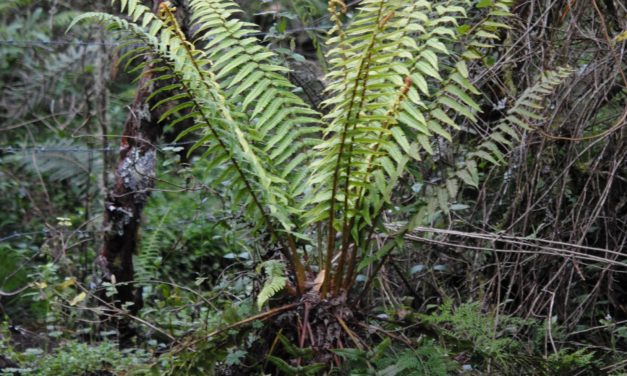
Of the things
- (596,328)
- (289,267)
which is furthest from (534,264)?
(289,267)

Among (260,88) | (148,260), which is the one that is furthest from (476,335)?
(148,260)

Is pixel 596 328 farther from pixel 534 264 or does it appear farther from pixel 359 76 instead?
pixel 359 76

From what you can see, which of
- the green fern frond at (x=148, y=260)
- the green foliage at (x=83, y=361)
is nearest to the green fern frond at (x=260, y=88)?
the green foliage at (x=83, y=361)

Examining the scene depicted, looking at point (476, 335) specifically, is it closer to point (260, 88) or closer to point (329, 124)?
point (329, 124)

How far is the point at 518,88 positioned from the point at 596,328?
1296mm

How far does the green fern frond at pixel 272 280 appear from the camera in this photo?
3145 mm

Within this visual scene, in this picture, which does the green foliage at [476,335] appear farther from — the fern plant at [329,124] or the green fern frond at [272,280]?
the green fern frond at [272,280]

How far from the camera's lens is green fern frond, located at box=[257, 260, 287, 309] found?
314 centimetres

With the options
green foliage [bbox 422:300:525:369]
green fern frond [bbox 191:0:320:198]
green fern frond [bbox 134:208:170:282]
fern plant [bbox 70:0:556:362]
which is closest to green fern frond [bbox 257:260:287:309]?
Answer: fern plant [bbox 70:0:556:362]

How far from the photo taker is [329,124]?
346cm

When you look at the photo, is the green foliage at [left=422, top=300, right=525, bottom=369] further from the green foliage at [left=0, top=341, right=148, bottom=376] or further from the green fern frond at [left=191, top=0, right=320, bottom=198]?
the green foliage at [left=0, top=341, right=148, bottom=376]

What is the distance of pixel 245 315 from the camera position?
3.55 meters

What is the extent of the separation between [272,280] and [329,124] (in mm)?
671

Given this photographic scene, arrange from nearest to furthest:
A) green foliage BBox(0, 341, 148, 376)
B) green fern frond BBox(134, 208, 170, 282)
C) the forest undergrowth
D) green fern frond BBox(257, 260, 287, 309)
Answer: green fern frond BBox(257, 260, 287, 309), the forest undergrowth, green foliage BBox(0, 341, 148, 376), green fern frond BBox(134, 208, 170, 282)
